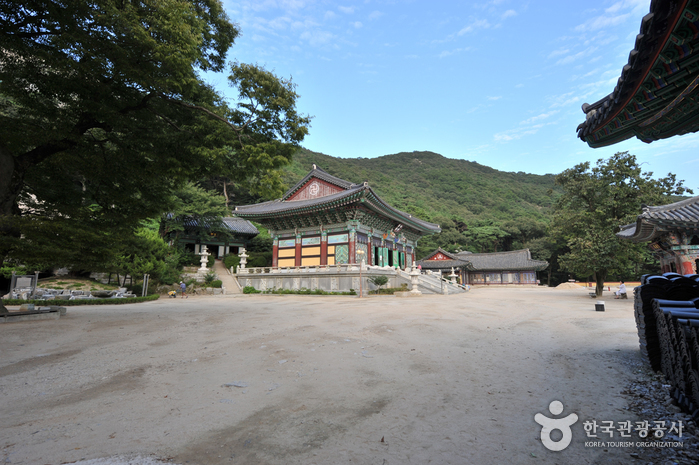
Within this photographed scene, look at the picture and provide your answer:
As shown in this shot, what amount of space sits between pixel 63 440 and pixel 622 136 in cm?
743

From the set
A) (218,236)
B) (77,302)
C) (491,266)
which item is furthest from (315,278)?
(491,266)

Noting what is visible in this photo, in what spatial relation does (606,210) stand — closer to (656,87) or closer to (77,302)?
(656,87)

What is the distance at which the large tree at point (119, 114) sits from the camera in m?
6.66

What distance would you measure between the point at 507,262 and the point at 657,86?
133ft

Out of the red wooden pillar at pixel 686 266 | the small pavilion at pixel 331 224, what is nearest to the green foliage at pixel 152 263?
the small pavilion at pixel 331 224

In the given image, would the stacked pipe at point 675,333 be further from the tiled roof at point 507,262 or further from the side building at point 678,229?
the tiled roof at point 507,262

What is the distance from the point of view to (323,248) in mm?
23875

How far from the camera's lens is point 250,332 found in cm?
684

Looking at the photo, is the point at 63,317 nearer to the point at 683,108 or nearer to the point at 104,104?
the point at 104,104

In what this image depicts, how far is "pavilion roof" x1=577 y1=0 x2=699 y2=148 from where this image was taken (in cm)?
282

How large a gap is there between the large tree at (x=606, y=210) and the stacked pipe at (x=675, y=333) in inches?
643

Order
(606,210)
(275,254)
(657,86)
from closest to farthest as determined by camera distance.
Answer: (657,86) < (606,210) < (275,254)

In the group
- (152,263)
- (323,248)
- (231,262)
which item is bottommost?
(152,263)

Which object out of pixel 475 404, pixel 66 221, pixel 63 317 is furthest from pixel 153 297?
pixel 475 404
